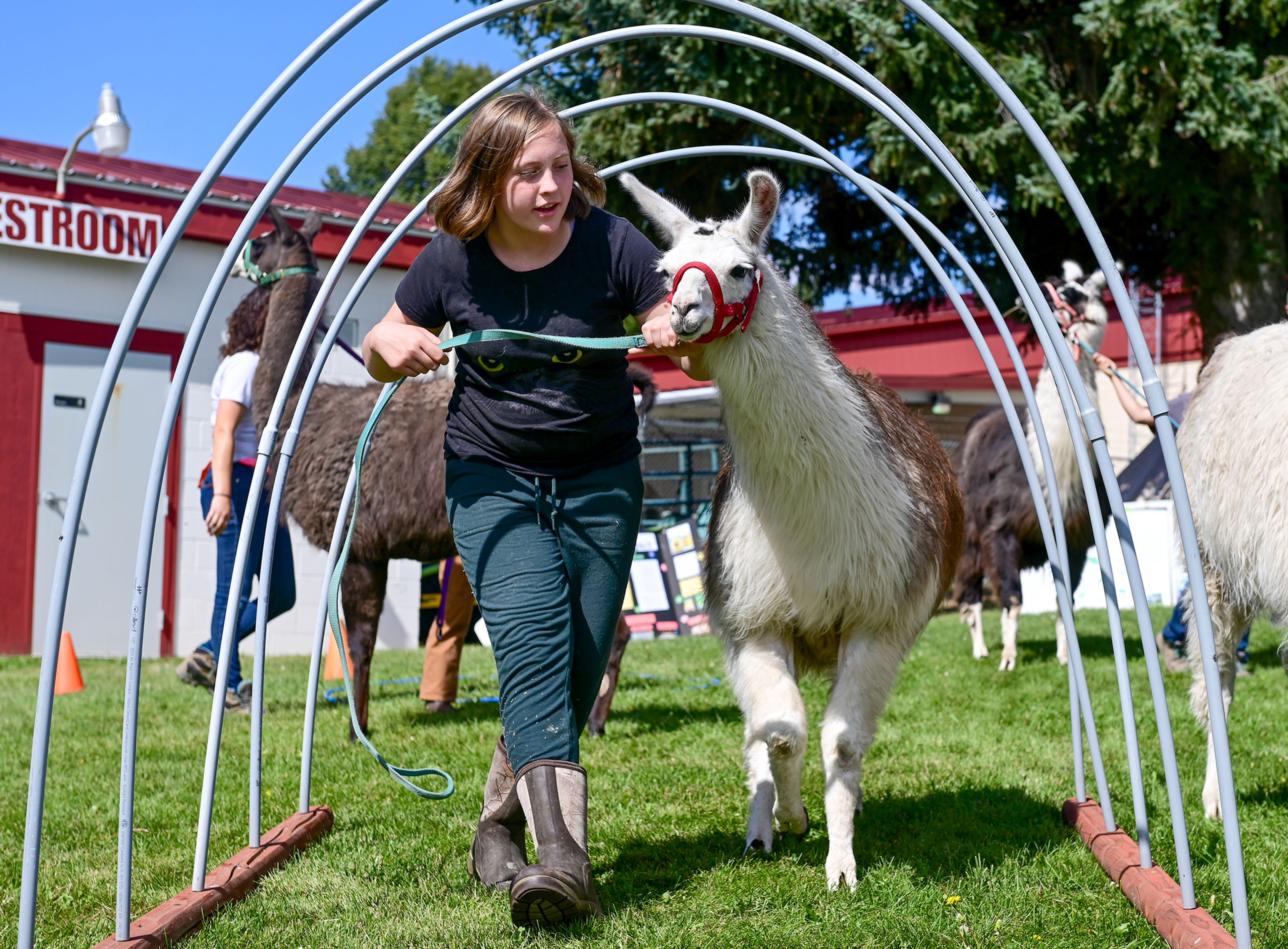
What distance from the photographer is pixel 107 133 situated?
10703mm

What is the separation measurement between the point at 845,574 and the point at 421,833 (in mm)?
1698

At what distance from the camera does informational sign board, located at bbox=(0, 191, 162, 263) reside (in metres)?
11.0

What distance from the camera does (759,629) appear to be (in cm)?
363

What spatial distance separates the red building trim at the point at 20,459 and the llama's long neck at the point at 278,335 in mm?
5557

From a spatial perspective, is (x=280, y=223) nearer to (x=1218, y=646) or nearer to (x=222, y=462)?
(x=222, y=462)

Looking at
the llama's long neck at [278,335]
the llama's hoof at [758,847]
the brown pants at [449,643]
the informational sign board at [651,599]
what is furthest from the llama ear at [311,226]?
the informational sign board at [651,599]

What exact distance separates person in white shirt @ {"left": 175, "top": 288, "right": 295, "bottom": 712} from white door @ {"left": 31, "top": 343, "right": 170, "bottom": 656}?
16.6ft

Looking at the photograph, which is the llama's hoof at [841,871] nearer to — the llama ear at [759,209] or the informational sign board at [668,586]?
the llama ear at [759,209]

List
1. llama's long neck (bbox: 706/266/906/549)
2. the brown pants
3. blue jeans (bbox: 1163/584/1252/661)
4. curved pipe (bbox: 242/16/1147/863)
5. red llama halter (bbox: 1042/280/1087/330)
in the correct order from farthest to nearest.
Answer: blue jeans (bbox: 1163/584/1252/661)
the brown pants
red llama halter (bbox: 1042/280/1087/330)
curved pipe (bbox: 242/16/1147/863)
llama's long neck (bbox: 706/266/906/549)

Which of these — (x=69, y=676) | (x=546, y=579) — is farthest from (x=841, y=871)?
(x=69, y=676)

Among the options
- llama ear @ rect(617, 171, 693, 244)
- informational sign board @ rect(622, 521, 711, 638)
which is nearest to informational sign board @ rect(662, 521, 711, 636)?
informational sign board @ rect(622, 521, 711, 638)

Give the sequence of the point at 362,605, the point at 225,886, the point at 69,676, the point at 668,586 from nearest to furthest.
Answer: the point at 225,886
the point at 362,605
the point at 69,676
the point at 668,586

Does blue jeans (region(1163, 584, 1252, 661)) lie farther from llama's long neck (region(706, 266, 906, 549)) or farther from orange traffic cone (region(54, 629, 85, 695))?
orange traffic cone (region(54, 629, 85, 695))

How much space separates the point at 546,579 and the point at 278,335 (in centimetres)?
363
